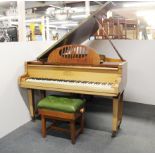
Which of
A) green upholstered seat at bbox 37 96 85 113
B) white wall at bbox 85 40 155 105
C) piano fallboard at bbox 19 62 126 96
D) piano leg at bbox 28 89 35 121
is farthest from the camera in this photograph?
white wall at bbox 85 40 155 105

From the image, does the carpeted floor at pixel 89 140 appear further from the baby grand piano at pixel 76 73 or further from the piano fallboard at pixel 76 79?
the piano fallboard at pixel 76 79

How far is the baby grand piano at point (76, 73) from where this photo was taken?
2660mm

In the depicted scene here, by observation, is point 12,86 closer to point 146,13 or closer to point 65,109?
point 65,109

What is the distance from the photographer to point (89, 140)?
271 centimetres

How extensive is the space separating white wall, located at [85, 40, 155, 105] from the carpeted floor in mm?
946

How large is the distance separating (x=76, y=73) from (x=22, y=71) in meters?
0.86

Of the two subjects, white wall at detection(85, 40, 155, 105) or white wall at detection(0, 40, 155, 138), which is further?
white wall at detection(85, 40, 155, 105)

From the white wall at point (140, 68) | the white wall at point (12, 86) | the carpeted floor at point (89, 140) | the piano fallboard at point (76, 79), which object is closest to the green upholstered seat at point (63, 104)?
the piano fallboard at point (76, 79)

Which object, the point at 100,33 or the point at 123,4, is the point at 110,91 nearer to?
the point at 100,33

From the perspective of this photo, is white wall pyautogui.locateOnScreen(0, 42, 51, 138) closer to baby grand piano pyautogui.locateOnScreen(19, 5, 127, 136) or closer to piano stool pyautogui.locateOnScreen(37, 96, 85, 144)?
baby grand piano pyautogui.locateOnScreen(19, 5, 127, 136)

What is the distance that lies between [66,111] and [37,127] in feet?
2.72

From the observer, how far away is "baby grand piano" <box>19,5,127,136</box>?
2.66 m

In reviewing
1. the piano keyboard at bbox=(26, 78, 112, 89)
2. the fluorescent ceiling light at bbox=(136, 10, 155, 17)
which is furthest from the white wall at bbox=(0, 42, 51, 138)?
the fluorescent ceiling light at bbox=(136, 10, 155, 17)

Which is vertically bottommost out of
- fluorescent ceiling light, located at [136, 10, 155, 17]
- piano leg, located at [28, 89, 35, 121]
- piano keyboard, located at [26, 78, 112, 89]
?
piano leg, located at [28, 89, 35, 121]
